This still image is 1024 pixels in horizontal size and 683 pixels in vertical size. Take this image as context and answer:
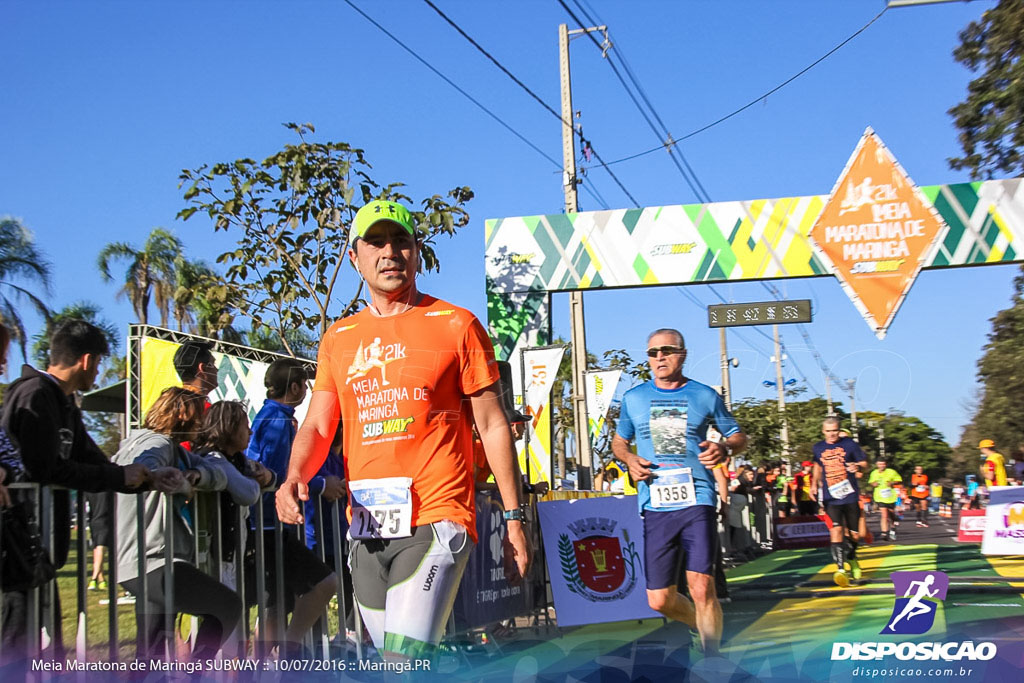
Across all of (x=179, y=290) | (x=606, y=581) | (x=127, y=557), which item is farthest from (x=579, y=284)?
(x=127, y=557)

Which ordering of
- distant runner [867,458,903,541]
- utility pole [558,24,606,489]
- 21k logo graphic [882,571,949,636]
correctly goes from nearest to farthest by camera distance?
21k logo graphic [882,571,949,636], distant runner [867,458,903,541], utility pole [558,24,606,489]

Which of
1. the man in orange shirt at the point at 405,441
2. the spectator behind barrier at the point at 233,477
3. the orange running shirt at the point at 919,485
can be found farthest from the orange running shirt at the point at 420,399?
the orange running shirt at the point at 919,485

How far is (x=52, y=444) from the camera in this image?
3752 mm

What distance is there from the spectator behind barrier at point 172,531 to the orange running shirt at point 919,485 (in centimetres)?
1509

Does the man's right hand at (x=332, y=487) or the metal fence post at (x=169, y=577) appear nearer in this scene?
the metal fence post at (x=169, y=577)

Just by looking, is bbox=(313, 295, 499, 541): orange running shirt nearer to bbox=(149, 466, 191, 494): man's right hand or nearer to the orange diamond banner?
bbox=(149, 466, 191, 494): man's right hand

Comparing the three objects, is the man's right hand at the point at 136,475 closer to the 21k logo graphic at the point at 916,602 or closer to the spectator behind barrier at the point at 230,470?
the spectator behind barrier at the point at 230,470

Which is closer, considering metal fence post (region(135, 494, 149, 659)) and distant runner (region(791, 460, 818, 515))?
metal fence post (region(135, 494, 149, 659))

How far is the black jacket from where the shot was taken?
372 centimetres

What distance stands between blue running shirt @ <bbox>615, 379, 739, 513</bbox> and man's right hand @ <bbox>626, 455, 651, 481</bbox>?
0.04m

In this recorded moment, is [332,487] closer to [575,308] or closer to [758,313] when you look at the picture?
[758,313]

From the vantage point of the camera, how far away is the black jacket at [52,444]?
3717mm

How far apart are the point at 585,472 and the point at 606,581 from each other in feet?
17.3

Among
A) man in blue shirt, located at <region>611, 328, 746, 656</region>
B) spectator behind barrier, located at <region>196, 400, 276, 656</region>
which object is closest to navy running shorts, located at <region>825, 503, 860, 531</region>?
man in blue shirt, located at <region>611, 328, 746, 656</region>
